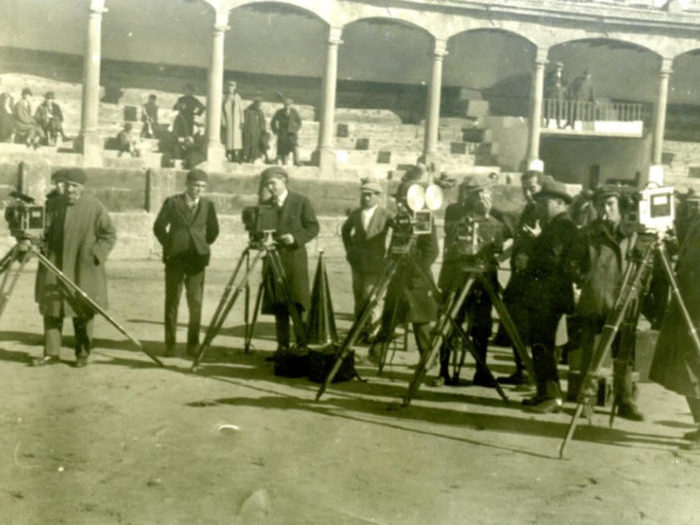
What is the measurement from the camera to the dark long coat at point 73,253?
349 inches

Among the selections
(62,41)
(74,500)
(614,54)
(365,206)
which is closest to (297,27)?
(62,41)

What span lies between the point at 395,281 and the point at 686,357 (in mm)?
2787

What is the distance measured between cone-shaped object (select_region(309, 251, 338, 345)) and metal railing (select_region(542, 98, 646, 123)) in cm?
2148

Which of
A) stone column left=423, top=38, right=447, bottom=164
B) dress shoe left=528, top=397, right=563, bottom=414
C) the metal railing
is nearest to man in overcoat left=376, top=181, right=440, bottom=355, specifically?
dress shoe left=528, top=397, right=563, bottom=414

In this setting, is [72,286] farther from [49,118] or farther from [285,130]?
[285,130]

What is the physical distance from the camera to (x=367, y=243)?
988 cm

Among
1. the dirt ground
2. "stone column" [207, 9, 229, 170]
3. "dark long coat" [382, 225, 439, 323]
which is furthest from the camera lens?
"stone column" [207, 9, 229, 170]

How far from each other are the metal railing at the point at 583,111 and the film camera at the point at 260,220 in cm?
2146

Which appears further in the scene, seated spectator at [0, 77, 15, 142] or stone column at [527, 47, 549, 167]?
stone column at [527, 47, 549, 167]

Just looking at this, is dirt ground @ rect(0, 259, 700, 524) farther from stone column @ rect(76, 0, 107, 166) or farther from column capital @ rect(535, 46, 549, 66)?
column capital @ rect(535, 46, 549, 66)

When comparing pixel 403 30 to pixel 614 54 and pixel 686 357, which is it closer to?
pixel 614 54

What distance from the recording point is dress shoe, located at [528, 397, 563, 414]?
774cm

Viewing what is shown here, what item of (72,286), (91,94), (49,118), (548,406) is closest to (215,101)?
(91,94)

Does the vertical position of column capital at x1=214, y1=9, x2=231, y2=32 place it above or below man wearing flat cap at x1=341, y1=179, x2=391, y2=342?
above
